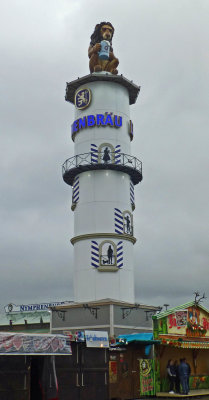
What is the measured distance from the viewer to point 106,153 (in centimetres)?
3978

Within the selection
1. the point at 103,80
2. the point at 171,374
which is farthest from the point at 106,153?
the point at 171,374

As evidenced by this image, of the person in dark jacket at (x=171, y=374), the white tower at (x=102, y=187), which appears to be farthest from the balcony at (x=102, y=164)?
the person in dark jacket at (x=171, y=374)

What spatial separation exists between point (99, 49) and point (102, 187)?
40.9 ft

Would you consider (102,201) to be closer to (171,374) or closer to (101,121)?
(101,121)

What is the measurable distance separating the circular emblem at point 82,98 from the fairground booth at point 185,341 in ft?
57.8

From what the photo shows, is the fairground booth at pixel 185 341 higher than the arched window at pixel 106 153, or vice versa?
the arched window at pixel 106 153

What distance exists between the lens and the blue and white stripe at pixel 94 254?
123 feet

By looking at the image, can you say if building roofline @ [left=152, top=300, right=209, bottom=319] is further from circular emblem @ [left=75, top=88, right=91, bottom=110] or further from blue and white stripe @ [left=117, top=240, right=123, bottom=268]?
circular emblem @ [left=75, top=88, right=91, bottom=110]

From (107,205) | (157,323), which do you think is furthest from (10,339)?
(107,205)

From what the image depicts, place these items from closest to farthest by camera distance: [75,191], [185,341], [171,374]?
[171,374] → [185,341] → [75,191]

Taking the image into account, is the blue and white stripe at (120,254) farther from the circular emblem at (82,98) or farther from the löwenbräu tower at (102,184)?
the circular emblem at (82,98)

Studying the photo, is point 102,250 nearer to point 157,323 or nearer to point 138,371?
point 157,323

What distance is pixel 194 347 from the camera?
33.4 m

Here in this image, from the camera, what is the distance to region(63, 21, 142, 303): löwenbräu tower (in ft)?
124
